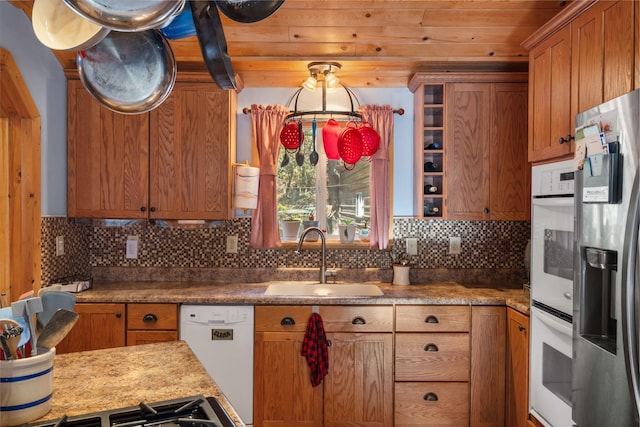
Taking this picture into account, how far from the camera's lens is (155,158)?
3.12 m

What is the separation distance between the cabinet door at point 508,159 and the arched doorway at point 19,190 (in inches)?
113

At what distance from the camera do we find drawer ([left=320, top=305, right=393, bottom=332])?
281 cm

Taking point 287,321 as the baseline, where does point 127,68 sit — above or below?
above

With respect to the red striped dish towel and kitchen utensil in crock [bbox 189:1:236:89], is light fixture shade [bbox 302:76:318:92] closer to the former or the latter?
the red striped dish towel

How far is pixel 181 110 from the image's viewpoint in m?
3.12

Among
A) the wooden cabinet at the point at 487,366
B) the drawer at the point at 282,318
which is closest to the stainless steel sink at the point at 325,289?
the drawer at the point at 282,318

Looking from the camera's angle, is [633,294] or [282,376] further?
Answer: [282,376]

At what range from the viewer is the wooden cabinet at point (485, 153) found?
3.12 metres

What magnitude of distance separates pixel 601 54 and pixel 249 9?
1.55 metres

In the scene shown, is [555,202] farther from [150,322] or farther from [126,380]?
[150,322]

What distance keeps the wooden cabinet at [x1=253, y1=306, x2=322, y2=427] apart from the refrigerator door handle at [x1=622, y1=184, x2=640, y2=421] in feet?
5.76

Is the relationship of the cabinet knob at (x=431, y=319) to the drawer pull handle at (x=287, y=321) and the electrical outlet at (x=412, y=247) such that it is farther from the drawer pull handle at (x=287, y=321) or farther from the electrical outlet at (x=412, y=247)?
the drawer pull handle at (x=287, y=321)

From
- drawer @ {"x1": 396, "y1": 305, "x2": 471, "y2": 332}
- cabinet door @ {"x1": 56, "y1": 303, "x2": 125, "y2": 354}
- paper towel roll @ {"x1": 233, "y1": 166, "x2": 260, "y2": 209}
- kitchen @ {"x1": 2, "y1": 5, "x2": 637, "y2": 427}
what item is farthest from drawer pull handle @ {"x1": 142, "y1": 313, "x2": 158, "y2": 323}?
drawer @ {"x1": 396, "y1": 305, "x2": 471, "y2": 332}

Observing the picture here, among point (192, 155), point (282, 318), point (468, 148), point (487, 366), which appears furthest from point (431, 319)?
point (192, 155)
